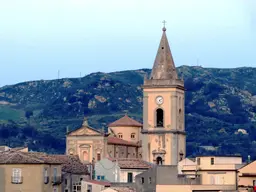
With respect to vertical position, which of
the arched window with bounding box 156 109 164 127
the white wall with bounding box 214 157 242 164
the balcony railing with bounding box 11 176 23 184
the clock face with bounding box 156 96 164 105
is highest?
the clock face with bounding box 156 96 164 105

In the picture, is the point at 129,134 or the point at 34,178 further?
the point at 129,134

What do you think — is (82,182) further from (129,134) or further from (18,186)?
(129,134)

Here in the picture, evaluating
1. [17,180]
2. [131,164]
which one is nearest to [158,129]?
[131,164]

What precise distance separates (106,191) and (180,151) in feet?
140

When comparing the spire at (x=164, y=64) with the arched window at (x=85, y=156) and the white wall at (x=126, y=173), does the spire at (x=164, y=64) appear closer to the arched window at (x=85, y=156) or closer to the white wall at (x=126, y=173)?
the arched window at (x=85, y=156)

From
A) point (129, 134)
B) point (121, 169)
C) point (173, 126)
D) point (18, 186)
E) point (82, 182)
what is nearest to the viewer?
point (18, 186)

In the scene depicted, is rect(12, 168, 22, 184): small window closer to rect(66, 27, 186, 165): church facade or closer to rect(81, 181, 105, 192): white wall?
rect(81, 181, 105, 192): white wall

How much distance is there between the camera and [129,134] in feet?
477

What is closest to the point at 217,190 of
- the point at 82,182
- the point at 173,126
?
the point at 82,182

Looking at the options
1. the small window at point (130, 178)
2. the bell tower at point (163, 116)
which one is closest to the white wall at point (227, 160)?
the small window at point (130, 178)

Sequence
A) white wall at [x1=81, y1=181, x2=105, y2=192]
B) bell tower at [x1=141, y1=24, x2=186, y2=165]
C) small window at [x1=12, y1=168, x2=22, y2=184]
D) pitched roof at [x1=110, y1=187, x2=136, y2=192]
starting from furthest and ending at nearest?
bell tower at [x1=141, y1=24, x2=186, y2=165] < white wall at [x1=81, y1=181, x2=105, y2=192] < pitched roof at [x1=110, y1=187, x2=136, y2=192] < small window at [x1=12, y1=168, x2=22, y2=184]

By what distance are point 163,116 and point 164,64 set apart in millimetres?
6223

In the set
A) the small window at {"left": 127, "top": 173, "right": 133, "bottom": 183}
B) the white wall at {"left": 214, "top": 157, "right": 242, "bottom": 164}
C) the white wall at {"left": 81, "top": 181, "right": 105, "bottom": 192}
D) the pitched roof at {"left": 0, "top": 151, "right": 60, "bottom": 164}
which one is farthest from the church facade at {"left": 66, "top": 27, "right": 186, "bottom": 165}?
the pitched roof at {"left": 0, "top": 151, "right": 60, "bottom": 164}

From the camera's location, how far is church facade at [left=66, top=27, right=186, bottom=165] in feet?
437
